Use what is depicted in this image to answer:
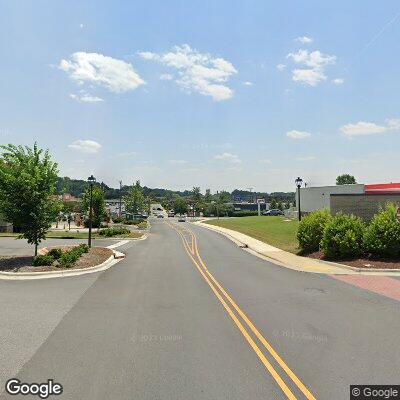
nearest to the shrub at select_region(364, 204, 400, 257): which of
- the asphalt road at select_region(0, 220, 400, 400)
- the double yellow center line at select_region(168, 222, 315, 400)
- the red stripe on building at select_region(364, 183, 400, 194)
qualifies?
the asphalt road at select_region(0, 220, 400, 400)

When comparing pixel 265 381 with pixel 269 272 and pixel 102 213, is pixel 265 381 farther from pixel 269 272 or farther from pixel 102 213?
pixel 102 213

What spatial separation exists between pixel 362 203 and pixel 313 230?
335 cm

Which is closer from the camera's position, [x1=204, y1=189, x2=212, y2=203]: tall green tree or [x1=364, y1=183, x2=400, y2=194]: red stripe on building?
[x1=364, y1=183, x2=400, y2=194]: red stripe on building

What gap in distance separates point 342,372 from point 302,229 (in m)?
20.2

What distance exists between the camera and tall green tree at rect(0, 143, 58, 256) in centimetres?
1978

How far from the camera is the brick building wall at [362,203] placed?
81.7 ft

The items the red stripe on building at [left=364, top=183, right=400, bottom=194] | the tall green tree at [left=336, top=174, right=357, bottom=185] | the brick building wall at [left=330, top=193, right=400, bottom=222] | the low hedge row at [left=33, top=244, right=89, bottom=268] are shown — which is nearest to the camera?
→ the low hedge row at [left=33, top=244, right=89, bottom=268]

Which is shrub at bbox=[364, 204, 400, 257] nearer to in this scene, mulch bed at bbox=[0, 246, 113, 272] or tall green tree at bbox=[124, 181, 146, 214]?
mulch bed at bbox=[0, 246, 113, 272]

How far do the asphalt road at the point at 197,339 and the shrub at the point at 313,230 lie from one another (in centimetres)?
993

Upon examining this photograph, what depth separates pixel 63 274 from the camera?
18094 millimetres

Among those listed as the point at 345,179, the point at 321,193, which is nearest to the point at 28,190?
the point at 321,193

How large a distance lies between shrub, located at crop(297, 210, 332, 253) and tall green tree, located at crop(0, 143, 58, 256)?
49.9 ft

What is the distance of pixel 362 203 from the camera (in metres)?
25.0

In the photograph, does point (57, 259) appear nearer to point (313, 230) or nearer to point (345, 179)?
point (313, 230)
